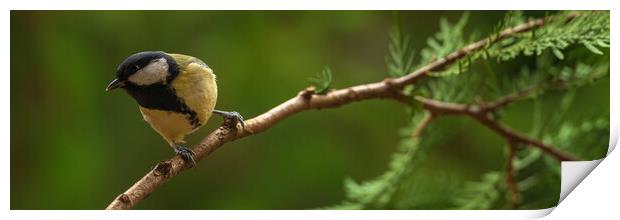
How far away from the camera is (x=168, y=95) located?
631 millimetres

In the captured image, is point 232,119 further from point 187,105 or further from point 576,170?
point 576,170

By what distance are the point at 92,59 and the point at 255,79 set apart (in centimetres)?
16

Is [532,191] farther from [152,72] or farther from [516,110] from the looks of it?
[152,72]

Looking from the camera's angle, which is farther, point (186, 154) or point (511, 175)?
point (511, 175)

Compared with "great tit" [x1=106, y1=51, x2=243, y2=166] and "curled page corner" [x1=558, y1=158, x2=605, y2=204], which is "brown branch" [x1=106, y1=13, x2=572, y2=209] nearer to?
"great tit" [x1=106, y1=51, x2=243, y2=166]

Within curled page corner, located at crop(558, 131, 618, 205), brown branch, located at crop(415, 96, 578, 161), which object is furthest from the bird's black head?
curled page corner, located at crop(558, 131, 618, 205)

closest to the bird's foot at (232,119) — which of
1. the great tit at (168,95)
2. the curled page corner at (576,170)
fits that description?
the great tit at (168,95)

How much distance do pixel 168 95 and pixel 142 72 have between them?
0.03 m

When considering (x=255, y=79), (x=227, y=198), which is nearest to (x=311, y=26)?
(x=255, y=79)

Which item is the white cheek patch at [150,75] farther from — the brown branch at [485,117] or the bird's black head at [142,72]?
the brown branch at [485,117]

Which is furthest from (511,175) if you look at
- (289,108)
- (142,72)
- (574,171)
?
(142,72)

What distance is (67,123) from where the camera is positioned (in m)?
0.76

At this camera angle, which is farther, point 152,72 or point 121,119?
point 121,119

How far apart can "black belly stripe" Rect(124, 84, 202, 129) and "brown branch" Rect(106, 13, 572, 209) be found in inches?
1.3
